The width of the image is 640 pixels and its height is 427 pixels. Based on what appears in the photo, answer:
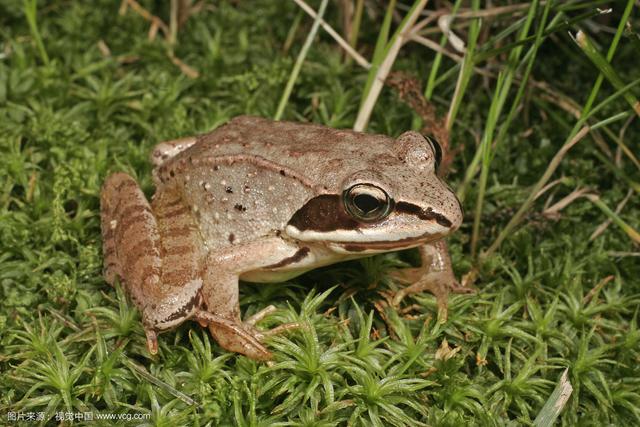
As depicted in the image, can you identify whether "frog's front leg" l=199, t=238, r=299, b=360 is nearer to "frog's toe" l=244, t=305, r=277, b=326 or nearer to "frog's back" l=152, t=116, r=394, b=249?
"frog's toe" l=244, t=305, r=277, b=326

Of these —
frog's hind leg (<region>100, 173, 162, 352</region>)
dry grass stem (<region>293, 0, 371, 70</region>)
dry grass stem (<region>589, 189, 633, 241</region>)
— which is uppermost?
dry grass stem (<region>293, 0, 371, 70</region>)

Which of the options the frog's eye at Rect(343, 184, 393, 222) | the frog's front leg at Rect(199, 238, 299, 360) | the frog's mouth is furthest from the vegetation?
the frog's eye at Rect(343, 184, 393, 222)

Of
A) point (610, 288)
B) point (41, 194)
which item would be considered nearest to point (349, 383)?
point (610, 288)

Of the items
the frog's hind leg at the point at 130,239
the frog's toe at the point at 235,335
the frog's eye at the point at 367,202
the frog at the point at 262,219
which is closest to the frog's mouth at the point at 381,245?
the frog at the point at 262,219

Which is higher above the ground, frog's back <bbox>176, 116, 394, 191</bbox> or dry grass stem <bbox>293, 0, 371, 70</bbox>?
dry grass stem <bbox>293, 0, 371, 70</bbox>

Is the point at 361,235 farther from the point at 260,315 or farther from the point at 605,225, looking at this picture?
the point at 605,225
